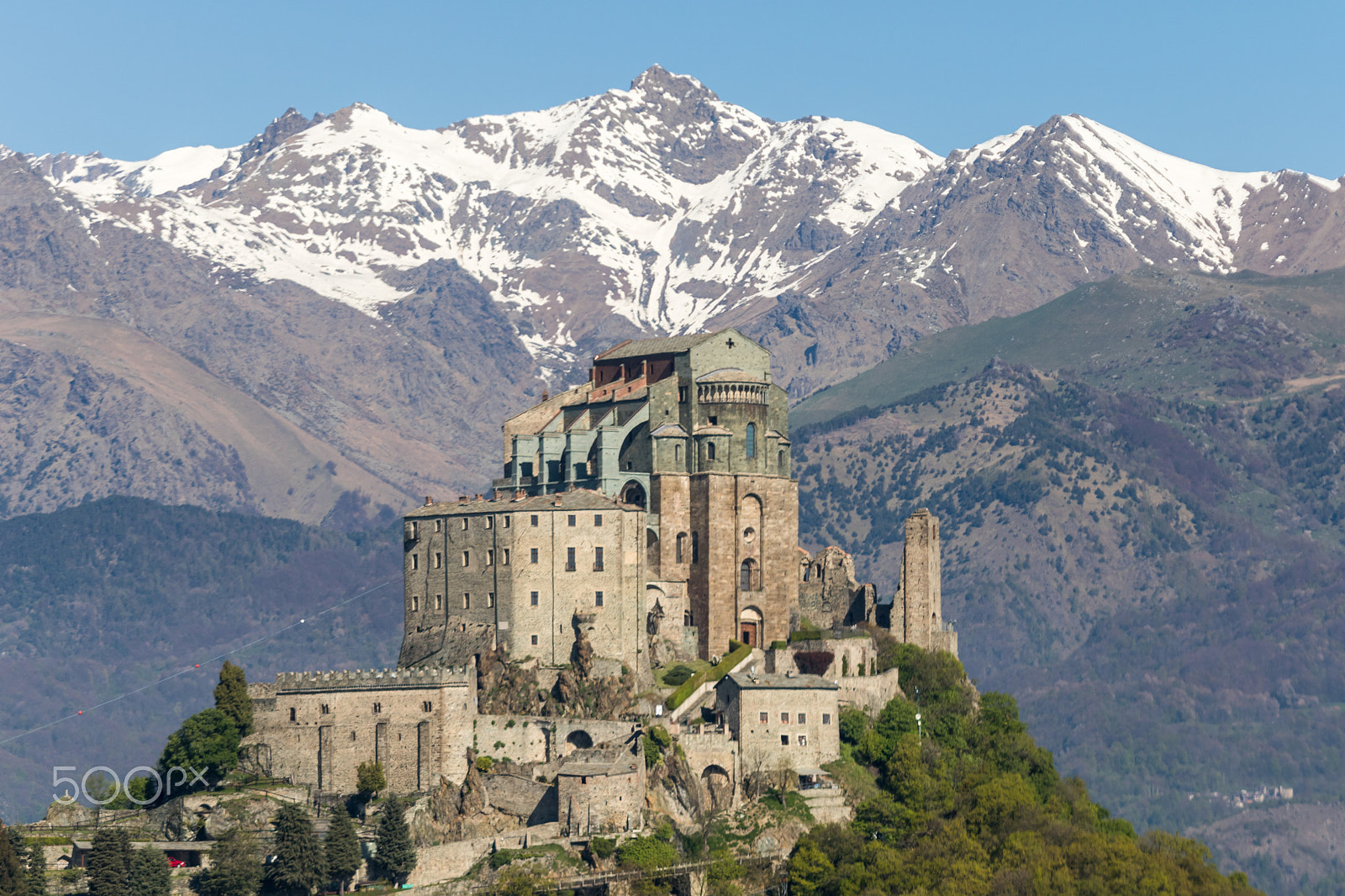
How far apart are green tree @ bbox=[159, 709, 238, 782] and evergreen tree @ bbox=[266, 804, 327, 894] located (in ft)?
44.3

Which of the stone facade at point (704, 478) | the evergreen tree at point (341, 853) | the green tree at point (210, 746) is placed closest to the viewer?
the evergreen tree at point (341, 853)

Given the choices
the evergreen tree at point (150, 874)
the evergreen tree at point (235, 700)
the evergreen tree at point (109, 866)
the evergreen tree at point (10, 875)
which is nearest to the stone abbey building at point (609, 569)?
the evergreen tree at point (235, 700)

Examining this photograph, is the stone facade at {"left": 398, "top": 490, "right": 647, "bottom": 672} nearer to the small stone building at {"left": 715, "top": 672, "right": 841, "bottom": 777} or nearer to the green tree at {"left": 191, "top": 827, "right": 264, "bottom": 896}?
the small stone building at {"left": 715, "top": 672, "right": 841, "bottom": 777}

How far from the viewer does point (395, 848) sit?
142m

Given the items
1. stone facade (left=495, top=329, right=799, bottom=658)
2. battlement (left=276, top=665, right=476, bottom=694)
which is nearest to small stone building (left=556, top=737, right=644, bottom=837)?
battlement (left=276, top=665, right=476, bottom=694)

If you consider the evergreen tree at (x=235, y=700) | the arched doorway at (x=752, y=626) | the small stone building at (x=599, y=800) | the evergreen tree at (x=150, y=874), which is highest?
the arched doorway at (x=752, y=626)

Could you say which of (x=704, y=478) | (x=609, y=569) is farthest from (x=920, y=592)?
(x=609, y=569)

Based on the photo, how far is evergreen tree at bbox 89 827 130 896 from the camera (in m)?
137

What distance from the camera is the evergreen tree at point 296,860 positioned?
139750 mm

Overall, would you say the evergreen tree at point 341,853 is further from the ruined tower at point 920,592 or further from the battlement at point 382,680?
the ruined tower at point 920,592

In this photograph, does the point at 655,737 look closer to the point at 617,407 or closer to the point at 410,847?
the point at 410,847

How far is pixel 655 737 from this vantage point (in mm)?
151750

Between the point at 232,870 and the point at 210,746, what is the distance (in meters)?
16.0

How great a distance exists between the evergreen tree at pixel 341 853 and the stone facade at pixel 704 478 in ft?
115
